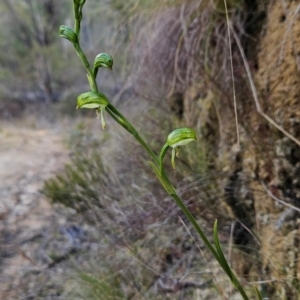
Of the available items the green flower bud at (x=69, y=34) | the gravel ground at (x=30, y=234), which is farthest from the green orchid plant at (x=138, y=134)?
the gravel ground at (x=30, y=234)

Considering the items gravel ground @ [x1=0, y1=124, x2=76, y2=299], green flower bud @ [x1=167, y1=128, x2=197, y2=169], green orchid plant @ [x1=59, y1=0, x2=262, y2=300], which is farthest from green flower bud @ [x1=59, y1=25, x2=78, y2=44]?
gravel ground @ [x1=0, y1=124, x2=76, y2=299]

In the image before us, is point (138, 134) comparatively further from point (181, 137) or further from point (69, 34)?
point (69, 34)

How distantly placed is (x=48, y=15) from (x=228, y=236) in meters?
8.64

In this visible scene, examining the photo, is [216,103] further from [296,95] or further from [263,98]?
[296,95]

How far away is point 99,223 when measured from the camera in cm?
152

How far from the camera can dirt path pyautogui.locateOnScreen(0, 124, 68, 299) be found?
1.53 meters

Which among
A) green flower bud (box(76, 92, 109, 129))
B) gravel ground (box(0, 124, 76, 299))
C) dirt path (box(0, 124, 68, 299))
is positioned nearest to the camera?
green flower bud (box(76, 92, 109, 129))

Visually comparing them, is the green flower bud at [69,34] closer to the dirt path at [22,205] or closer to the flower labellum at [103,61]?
the flower labellum at [103,61]

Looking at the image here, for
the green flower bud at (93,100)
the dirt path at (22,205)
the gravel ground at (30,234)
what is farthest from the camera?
the dirt path at (22,205)

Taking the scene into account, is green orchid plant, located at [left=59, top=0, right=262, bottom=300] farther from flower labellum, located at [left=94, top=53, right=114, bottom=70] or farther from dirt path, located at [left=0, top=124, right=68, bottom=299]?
dirt path, located at [left=0, top=124, right=68, bottom=299]

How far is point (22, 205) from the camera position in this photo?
2348 millimetres

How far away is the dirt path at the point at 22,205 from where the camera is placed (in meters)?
1.53

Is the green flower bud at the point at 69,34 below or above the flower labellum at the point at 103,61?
above

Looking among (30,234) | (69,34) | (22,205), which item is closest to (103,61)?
(69,34)
